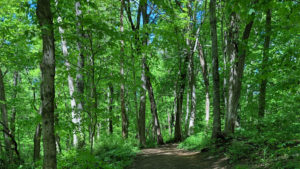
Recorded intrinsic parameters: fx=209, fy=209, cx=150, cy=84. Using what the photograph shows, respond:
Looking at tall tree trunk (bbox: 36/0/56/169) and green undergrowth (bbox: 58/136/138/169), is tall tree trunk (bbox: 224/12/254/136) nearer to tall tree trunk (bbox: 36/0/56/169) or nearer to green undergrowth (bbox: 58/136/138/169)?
green undergrowth (bbox: 58/136/138/169)

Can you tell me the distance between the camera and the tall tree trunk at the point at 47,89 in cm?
383

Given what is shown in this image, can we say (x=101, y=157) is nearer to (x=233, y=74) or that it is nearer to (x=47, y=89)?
(x=47, y=89)

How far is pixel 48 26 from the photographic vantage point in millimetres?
3713

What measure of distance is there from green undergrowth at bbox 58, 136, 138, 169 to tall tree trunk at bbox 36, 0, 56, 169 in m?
1.54

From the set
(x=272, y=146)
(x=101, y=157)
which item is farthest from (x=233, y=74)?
(x=101, y=157)

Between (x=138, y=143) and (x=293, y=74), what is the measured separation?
9867 mm

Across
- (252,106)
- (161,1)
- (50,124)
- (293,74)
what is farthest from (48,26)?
(252,106)

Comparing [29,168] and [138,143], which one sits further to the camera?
[138,143]

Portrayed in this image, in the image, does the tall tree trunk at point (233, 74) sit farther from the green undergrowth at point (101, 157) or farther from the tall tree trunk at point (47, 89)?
the tall tree trunk at point (47, 89)

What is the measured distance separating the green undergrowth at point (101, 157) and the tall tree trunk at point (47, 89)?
1541 mm

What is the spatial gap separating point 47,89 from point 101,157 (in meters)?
5.02

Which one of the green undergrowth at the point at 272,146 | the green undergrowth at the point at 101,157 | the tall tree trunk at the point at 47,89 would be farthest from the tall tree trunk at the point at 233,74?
the tall tree trunk at the point at 47,89

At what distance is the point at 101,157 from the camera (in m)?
8.08

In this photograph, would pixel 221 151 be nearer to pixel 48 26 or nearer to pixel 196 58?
pixel 48 26
